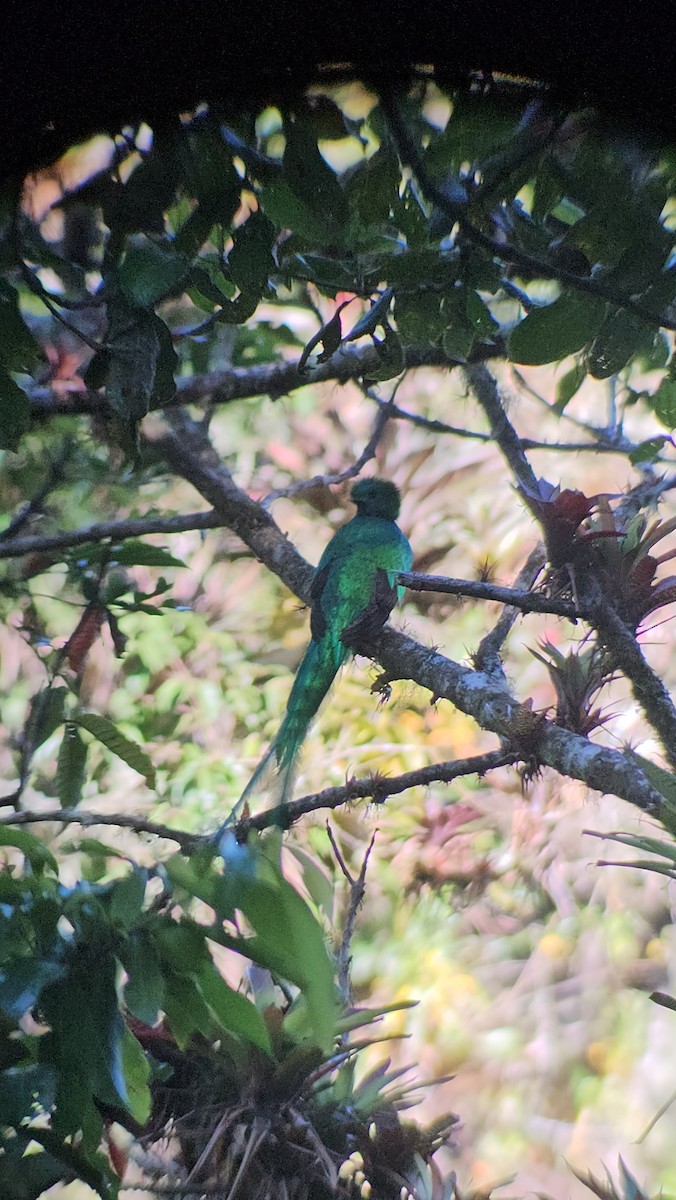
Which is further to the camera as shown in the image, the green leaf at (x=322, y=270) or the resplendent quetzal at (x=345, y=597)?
the resplendent quetzal at (x=345, y=597)

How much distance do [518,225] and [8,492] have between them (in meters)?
0.55

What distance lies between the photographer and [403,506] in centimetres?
84

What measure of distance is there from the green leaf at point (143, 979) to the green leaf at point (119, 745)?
0.22 m

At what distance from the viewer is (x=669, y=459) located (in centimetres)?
78

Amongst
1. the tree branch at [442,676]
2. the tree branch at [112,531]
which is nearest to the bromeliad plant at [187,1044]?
the tree branch at [442,676]

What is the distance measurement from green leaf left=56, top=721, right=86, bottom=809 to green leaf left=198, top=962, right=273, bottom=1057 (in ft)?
0.85

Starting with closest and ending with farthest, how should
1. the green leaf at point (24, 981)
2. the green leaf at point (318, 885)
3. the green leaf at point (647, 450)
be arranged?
the green leaf at point (24, 981) → the green leaf at point (318, 885) → the green leaf at point (647, 450)

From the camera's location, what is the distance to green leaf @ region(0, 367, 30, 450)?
68 cm

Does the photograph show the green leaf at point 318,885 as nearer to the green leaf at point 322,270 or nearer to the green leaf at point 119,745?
the green leaf at point 119,745

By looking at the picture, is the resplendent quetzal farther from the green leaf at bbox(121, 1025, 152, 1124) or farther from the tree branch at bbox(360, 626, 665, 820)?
the green leaf at bbox(121, 1025, 152, 1124)

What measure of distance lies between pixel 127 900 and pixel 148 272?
446 mm

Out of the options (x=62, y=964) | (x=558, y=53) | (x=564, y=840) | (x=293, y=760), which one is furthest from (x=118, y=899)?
(x=558, y=53)

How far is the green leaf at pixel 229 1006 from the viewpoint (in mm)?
599

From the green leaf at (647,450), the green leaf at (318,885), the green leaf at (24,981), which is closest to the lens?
the green leaf at (24,981)
